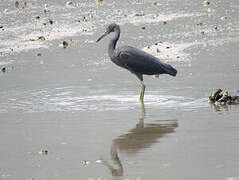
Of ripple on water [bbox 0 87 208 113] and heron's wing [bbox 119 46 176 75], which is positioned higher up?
heron's wing [bbox 119 46 176 75]

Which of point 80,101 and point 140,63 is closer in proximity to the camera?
point 80,101

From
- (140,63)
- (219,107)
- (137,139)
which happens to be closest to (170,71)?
(140,63)

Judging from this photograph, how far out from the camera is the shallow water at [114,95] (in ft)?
23.7

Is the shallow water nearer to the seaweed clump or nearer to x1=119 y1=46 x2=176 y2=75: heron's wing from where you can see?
the seaweed clump

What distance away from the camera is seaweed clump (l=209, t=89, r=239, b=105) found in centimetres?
990

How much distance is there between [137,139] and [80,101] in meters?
2.56

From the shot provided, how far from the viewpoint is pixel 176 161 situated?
23.3 ft

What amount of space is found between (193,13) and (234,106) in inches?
289

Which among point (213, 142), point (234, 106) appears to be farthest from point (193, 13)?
point (213, 142)

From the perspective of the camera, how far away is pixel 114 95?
1102cm

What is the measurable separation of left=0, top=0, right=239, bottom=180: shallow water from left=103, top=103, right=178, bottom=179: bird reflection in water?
0.01 meters

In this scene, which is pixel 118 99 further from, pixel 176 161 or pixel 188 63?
pixel 176 161

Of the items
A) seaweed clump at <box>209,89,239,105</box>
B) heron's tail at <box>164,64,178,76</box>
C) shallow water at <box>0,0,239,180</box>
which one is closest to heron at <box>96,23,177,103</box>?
heron's tail at <box>164,64,178,76</box>

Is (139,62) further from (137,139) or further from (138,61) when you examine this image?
(137,139)
